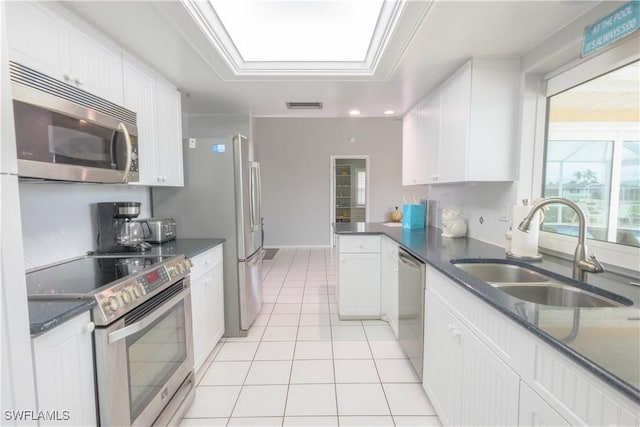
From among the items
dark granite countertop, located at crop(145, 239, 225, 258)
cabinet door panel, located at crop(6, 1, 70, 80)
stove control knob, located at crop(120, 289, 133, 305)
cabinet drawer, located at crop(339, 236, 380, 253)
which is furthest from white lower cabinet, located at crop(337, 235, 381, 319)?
cabinet door panel, located at crop(6, 1, 70, 80)

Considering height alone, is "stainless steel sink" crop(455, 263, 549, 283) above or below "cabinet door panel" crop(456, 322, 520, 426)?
above

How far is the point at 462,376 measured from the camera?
1.37 m

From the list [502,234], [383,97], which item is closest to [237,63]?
[383,97]

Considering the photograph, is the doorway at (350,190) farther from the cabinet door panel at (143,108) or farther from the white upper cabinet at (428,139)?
the cabinet door panel at (143,108)

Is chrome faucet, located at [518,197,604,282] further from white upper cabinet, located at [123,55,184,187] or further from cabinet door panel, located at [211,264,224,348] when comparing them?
white upper cabinet, located at [123,55,184,187]

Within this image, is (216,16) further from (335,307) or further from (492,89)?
(335,307)

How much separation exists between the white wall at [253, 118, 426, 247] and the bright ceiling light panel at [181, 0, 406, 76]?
401cm

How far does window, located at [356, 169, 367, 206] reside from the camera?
673 centimetres

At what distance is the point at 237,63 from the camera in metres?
2.27

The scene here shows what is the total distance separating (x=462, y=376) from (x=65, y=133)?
2174mm

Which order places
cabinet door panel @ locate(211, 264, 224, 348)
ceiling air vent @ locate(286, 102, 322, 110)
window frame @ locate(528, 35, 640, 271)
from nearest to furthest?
1. window frame @ locate(528, 35, 640, 271)
2. cabinet door panel @ locate(211, 264, 224, 348)
3. ceiling air vent @ locate(286, 102, 322, 110)

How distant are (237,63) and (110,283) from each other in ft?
5.95

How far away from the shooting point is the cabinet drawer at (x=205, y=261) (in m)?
2.08

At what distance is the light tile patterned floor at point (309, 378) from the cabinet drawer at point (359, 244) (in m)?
0.75
